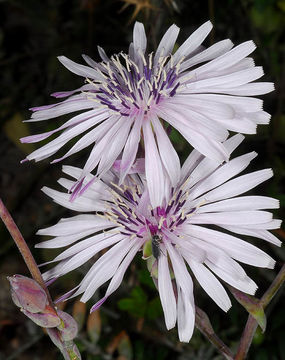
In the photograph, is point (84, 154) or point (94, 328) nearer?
point (94, 328)

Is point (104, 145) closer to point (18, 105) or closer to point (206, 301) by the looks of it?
point (206, 301)

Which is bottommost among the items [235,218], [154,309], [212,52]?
[154,309]

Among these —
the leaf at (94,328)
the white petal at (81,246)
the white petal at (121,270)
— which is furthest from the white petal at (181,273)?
the leaf at (94,328)

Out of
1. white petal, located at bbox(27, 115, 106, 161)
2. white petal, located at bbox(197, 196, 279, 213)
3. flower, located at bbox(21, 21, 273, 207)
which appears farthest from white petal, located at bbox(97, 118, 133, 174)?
white petal, located at bbox(197, 196, 279, 213)

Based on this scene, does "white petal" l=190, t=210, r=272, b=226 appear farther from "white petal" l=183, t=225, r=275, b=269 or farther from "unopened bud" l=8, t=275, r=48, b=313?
"unopened bud" l=8, t=275, r=48, b=313

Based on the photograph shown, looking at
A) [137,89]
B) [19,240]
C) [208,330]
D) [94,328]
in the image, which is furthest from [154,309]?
[19,240]

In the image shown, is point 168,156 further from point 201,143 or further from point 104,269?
point 104,269

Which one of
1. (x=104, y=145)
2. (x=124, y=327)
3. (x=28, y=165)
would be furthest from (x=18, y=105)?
(x=104, y=145)
